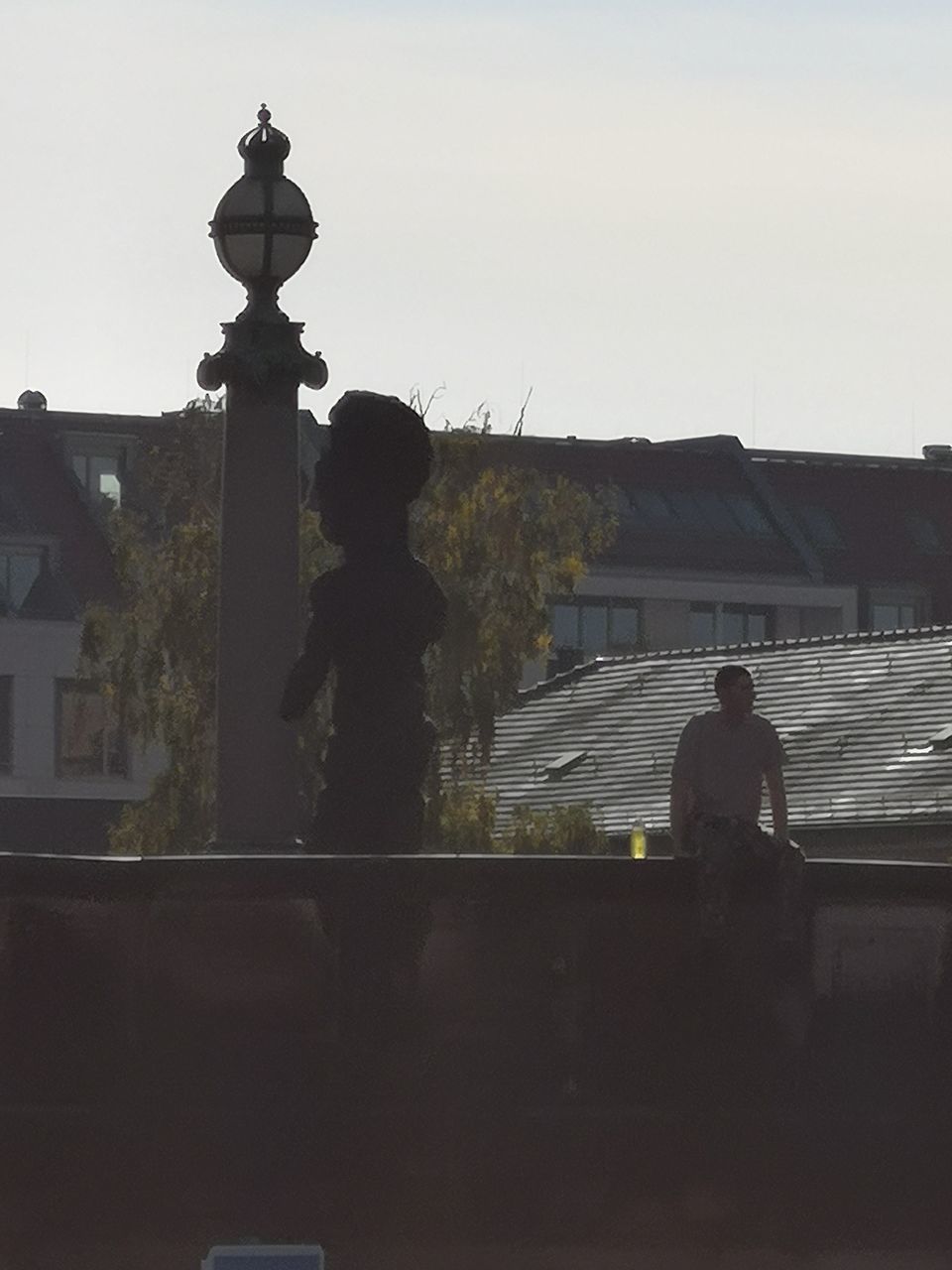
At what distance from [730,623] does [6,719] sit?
20.8 metres

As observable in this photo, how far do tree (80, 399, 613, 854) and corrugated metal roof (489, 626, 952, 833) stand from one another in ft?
17.9

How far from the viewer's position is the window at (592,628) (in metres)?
96.6

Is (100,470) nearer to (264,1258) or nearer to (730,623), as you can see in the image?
(730,623)

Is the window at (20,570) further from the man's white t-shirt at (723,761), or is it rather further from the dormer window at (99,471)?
the man's white t-shirt at (723,761)

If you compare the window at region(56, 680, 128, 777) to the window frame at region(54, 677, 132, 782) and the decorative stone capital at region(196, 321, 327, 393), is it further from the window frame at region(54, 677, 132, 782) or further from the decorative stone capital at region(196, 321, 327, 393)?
the decorative stone capital at region(196, 321, 327, 393)

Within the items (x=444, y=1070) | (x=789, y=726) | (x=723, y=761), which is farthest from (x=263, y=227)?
(x=789, y=726)

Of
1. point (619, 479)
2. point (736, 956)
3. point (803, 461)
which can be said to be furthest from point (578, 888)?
point (803, 461)

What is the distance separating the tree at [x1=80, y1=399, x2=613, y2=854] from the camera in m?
46.9

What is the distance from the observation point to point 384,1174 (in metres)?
9.90

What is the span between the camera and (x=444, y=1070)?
9.95m

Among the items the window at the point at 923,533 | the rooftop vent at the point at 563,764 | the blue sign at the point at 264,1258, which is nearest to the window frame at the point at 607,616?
the window at the point at 923,533

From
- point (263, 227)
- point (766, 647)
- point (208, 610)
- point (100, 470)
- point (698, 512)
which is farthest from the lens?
point (698, 512)

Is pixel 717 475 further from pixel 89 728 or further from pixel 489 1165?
pixel 489 1165

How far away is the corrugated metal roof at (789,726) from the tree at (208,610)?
215 inches
